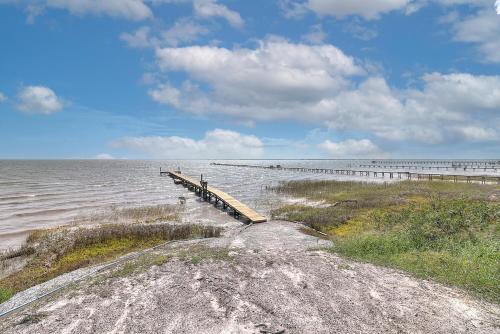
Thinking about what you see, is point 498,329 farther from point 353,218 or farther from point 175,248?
point 353,218

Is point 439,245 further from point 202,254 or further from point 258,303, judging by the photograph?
point 202,254

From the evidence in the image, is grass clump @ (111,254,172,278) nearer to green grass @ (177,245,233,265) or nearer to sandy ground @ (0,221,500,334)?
sandy ground @ (0,221,500,334)

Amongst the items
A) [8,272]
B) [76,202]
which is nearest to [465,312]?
[8,272]

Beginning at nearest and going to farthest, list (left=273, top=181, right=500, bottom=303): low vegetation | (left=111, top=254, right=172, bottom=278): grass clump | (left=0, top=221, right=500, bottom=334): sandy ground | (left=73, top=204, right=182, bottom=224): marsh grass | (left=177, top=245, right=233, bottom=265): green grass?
1. (left=0, top=221, right=500, bottom=334): sandy ground
2. (left=273, top=181, right=500, bottom=303): low vegetation
3. (left=111, top=254, right=172, bottom=278): grass clump
4. (left=177, top=245, right=233, bottom=265): green grass
5. (left=73, top=204, right=182, bottom=224): marsh grass

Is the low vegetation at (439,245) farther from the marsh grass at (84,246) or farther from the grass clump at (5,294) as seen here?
the grass clump at (5,294)

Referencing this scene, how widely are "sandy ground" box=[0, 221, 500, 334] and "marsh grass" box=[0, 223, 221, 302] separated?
3905 millimetres

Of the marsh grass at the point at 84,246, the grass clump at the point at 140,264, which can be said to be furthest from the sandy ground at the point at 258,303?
the marsh grass at the point at 84,246

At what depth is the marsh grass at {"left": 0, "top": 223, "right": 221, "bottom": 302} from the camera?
13047 mm

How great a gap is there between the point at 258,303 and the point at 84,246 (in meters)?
12.5

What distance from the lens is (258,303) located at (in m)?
8.41

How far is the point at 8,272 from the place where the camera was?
1394cm

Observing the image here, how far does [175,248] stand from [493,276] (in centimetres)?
1127

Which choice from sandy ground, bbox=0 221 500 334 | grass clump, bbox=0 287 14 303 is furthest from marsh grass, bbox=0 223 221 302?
sandy ground, bbox=0 221 500 334

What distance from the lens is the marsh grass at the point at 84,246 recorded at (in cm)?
1305
